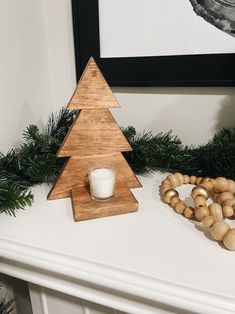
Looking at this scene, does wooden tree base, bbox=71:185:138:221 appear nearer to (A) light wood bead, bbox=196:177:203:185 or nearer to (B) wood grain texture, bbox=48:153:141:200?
(B) wood grain texture, bbox=48:153:141:200

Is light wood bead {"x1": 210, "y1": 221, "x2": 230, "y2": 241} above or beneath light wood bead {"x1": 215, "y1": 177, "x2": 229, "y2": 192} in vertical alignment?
above

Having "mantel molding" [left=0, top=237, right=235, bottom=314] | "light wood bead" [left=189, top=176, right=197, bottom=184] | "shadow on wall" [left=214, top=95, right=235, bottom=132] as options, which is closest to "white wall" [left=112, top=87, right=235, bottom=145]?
"shadow on wall" [left=214, top=95, right=235, bottom=132]

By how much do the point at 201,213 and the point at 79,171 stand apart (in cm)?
23

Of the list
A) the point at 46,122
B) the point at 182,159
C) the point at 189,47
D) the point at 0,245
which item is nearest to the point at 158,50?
the point at 189,47

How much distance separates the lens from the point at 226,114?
23.5 inches

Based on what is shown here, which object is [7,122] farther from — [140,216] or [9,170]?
[140,216]

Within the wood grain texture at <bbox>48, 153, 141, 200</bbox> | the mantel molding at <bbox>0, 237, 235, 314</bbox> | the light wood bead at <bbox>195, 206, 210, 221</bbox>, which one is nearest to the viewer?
the mantel molding at <bbox>0, 237, 235, 314</bbox>

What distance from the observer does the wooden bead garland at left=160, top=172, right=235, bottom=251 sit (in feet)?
1.18

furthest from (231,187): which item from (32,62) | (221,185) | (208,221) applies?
(32,62)

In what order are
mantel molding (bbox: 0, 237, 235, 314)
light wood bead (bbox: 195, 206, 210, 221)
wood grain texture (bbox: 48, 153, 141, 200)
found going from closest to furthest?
1. mantel molding (bbox: 0, 237, 235, 314)
2. light wood bead (bbox: 195, 206, 210, 221)
3. wood grain texture (bbox: 48, 153, 141, 200)

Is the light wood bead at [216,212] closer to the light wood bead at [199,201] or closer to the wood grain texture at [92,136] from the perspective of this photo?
the light wood bead at [199,201]

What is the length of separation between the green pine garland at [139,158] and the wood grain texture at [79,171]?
5cm

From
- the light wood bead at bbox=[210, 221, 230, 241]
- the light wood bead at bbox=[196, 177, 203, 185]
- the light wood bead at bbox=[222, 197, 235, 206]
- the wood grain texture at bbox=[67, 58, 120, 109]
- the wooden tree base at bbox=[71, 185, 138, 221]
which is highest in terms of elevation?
the wood grain texture at bbox=[67, 58, 120, 109]

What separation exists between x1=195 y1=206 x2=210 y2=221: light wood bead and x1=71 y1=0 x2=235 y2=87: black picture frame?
11.3 inches
